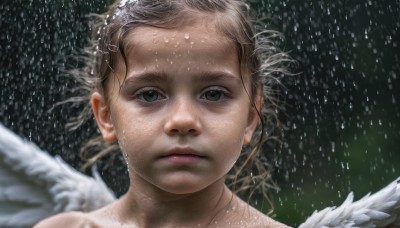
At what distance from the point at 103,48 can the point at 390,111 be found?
3526mm

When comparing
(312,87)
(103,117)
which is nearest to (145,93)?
(103,117)

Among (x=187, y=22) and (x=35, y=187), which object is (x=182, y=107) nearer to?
(x=187, y=22)

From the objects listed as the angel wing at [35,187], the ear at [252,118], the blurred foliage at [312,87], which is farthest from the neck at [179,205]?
the blurred foliage at [312,87]

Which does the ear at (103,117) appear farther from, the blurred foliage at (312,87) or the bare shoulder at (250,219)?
the blurred foliage at (312,87)

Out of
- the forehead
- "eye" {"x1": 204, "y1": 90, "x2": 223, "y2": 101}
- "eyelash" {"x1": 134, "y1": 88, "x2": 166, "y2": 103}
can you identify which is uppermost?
the forehead

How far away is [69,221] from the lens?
10.8 feet

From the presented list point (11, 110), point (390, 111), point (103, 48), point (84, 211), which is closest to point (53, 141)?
point (11, 110)

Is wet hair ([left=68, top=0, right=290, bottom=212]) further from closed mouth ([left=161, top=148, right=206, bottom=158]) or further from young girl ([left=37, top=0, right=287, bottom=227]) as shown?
closed mouth ([left=161, top=148, right=206, bottom=158])

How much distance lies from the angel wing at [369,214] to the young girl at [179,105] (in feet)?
0.44

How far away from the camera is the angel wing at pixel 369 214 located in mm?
3109

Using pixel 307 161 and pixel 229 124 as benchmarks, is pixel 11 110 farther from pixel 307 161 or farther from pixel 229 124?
pixel 229 124

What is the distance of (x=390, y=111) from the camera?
6.54 metres

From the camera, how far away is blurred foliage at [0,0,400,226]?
6328mm

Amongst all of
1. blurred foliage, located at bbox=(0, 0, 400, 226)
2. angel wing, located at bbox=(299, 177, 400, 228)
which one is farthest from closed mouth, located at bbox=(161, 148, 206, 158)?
blurred foliage, located at bbox=(0, 0, 400, 226)
